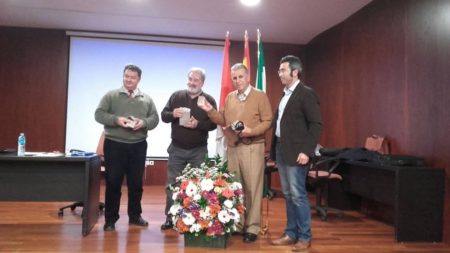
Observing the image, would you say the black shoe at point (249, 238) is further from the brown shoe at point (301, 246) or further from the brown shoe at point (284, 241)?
the brown shoe at point (301, 246)

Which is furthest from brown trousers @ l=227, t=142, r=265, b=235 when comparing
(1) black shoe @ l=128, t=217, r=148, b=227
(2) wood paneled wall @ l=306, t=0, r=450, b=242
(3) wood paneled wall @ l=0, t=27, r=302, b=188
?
(3) wood paneled wall @ l=0, t=27, r=302, b=188

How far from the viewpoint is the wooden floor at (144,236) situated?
290 centimetres

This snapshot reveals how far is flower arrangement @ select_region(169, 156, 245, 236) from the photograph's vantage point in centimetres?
278

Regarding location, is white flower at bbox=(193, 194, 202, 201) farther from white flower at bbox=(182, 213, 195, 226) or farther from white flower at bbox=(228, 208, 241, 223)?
white flower at bbox=(228, 208, 241, 223)

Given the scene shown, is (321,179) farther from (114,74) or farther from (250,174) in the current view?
(114,74)

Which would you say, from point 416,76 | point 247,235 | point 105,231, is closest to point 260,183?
point 247,235

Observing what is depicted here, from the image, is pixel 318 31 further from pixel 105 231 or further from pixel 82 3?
pixel 105 231

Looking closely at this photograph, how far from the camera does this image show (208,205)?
2797mm

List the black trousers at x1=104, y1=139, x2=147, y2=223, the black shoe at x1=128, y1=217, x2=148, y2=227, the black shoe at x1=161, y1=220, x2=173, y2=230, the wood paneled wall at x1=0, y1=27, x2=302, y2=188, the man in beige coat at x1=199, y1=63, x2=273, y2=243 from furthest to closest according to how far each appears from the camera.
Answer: the wood paneled wall at x1=0, y1=27, x2=302, y2=188 < the black shoe at x1=128, y1=217, x2=148, y2=227 < the black shoe at x1=161, y1=220, x2=173, y2=230 < the black trousers at x1=104, y1=139, x2=147, y2=223 < the man in beige coat at x1=199, y1=63, x2=273, y2=243

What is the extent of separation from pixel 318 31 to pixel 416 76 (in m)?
2.54

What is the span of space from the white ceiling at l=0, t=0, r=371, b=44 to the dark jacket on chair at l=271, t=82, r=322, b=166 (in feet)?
7.47

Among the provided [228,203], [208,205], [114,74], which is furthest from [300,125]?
A: [114,74]

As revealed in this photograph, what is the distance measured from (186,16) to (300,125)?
10.5 ft

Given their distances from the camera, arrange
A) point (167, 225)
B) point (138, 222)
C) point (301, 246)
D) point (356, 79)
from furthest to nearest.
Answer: point (356, 79)
point (138, 222)
point (167, 225)
point (301, 246)
